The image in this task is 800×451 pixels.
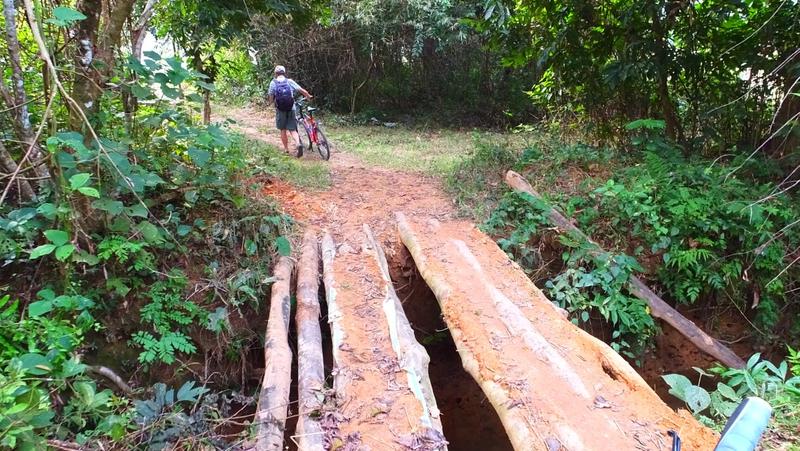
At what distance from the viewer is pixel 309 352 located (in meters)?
3.24

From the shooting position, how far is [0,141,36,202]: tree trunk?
11.7ft

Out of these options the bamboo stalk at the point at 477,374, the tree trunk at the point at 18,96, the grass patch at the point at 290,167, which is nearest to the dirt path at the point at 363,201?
the grass patch at the point at 290,167

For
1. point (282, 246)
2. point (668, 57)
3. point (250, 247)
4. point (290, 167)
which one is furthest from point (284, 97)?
point (668, 57)

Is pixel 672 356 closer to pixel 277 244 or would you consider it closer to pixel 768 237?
pixel 768 237

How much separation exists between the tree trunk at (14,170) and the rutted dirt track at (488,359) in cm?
245

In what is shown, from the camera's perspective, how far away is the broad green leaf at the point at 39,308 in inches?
107

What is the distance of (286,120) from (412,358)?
5.74 meters

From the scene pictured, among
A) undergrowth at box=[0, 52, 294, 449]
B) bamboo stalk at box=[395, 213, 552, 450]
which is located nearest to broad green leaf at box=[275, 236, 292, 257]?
undergrowth at box=[0, 52, 294, 449]

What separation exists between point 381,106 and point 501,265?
915 centimetres

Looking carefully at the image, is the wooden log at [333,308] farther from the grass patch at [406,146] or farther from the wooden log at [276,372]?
the grass patch at [406,146]

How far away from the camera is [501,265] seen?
4414mm

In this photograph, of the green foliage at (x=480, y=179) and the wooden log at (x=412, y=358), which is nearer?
the wooden log at (x=412, y=358)

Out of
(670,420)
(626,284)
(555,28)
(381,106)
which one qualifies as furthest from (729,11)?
(381,106)

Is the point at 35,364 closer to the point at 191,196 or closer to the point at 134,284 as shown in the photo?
the point at 134,284
